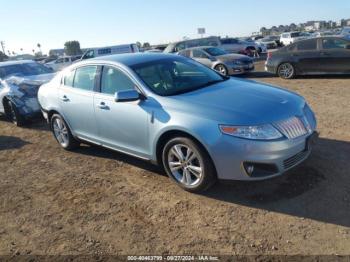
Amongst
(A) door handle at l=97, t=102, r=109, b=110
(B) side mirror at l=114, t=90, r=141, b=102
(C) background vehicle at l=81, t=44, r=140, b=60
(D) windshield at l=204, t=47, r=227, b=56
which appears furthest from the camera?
(C) background vehicle at l=81, t=44, r=140, b=60

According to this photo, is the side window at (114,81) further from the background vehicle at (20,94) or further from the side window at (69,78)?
the background vehicle at (20,94)

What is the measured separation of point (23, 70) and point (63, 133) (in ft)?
15.3

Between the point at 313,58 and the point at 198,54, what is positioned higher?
the point at 198,54

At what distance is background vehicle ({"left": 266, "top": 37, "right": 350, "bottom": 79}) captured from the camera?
12086mm

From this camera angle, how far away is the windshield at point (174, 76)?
4.93 metres

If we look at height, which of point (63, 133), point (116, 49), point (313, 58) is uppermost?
point (116, 49)

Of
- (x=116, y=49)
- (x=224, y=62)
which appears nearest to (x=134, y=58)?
(x=224, y=62)

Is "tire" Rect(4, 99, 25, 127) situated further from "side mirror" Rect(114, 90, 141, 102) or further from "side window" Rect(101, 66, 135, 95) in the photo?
"side mirror" Rect(114, 90, 141, 102)

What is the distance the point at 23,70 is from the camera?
34.1 feet

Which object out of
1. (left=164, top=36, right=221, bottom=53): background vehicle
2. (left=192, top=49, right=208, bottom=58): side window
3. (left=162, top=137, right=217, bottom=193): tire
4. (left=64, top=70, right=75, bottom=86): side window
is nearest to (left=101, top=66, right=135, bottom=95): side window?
(left=64, top=70, right=75, bottom=86): side window

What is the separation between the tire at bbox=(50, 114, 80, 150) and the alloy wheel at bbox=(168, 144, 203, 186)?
2.54 m

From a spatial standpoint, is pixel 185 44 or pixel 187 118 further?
pixel 185 44

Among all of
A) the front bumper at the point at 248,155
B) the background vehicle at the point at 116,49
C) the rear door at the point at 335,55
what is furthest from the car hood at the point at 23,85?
the background vehicle at the point at 116,49

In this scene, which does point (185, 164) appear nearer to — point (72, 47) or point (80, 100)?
point (80, 100)
